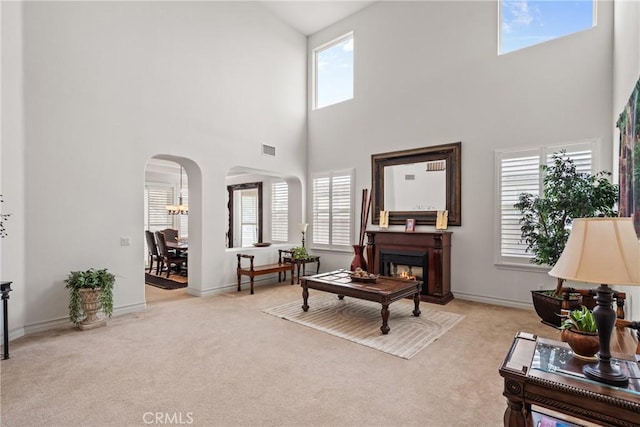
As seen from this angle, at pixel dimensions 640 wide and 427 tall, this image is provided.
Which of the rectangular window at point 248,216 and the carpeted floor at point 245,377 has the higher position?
the rectangular window at point 248,216

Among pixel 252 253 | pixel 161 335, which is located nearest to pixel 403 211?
pixel 252 253

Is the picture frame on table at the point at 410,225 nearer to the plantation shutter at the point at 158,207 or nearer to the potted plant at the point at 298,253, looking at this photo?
the potted plant at the point at 298,253

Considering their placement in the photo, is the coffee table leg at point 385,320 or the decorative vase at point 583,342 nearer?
the decorative vase at point 583,342

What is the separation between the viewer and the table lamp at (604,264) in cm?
138

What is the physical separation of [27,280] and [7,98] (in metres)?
2.04

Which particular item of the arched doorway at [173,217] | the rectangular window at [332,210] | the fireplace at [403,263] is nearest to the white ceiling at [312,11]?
the rectangular window at [332,210]

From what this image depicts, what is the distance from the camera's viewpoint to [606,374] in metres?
1.51

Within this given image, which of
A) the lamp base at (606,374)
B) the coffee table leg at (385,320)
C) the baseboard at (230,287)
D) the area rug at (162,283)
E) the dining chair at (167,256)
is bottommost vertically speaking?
the area rug at (162,283)

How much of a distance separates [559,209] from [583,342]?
111 inches

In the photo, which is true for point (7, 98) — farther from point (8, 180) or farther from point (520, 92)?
point (520, 92)

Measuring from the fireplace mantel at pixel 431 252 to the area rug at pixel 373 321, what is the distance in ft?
1.29

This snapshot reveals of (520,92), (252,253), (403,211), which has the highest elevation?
(520,92)

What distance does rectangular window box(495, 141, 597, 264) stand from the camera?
4758mm

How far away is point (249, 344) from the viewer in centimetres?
351
